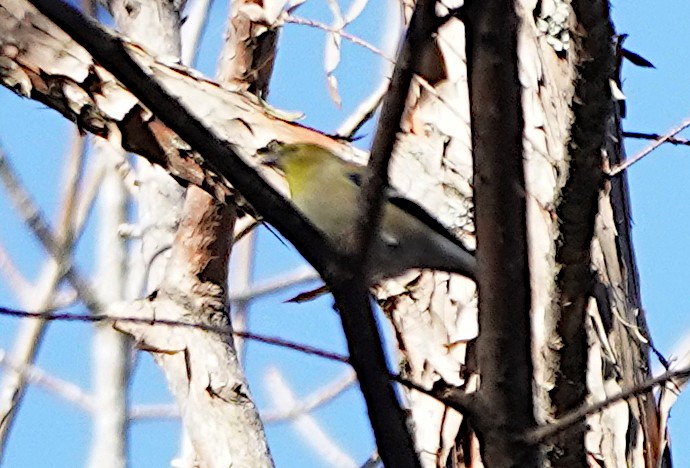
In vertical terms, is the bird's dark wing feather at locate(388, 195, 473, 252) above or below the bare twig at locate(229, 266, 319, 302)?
below

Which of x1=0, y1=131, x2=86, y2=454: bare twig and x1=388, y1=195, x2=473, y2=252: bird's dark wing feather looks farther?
x1=0, y1=131, x2=86, y2=454: bare twig

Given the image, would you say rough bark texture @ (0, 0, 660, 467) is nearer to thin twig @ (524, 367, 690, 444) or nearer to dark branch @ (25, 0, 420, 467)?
thin twig @ (524, 367, 690, 444)

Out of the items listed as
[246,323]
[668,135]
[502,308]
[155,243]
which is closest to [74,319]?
[502,308]

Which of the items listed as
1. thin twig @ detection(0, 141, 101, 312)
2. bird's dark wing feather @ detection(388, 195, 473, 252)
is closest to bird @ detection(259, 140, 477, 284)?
bird's dark wing feather @ detection(388, 195, 473, 252)

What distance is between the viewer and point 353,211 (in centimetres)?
198

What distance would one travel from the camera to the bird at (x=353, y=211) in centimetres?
212

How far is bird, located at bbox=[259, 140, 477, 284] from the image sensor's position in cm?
212

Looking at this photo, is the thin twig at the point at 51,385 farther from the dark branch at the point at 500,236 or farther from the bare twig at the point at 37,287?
the dark branch at the point at 500,236

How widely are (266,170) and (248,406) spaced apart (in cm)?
55

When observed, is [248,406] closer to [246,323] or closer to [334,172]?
[334,172]

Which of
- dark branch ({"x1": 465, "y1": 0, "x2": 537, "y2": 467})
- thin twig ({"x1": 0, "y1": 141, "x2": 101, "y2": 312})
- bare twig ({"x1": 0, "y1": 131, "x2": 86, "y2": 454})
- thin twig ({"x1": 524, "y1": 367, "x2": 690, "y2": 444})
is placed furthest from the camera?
thin twig ({"x1": 0, "y1": 141, "x2": 101, "y2": 312})

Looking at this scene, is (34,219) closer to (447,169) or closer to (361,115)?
(361,115)

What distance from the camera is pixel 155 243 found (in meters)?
2.64

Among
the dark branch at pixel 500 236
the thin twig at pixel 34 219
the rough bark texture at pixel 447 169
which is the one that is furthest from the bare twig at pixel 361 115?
the dark branch at pixel 500 236
